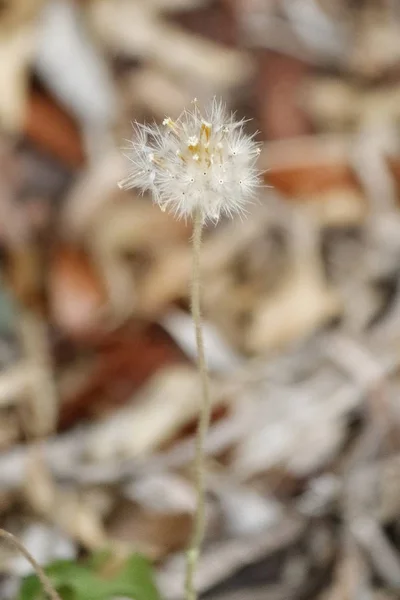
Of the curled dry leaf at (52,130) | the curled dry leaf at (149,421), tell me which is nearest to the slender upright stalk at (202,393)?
the curled dry leaf at (149,421)

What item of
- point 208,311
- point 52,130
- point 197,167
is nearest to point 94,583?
point 197,167

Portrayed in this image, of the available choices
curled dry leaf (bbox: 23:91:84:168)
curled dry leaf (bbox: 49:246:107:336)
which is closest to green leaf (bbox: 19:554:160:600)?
curled dry leaf (bbox: 49:246:107:336)

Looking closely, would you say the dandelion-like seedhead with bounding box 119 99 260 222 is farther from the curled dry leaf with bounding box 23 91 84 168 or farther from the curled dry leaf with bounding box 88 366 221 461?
the curled dry leaf with bounding box 23 91 84 168

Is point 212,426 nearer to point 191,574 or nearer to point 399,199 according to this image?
point 191,574

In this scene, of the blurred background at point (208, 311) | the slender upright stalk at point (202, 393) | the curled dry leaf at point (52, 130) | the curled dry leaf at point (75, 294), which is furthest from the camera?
the curled dry leaf at point (52, 130)

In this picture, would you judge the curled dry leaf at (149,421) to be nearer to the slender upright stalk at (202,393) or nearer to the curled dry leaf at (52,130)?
the slender upright stalk at (202,393)

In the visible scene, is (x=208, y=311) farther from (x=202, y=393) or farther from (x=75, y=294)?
(x=202, y=393)
